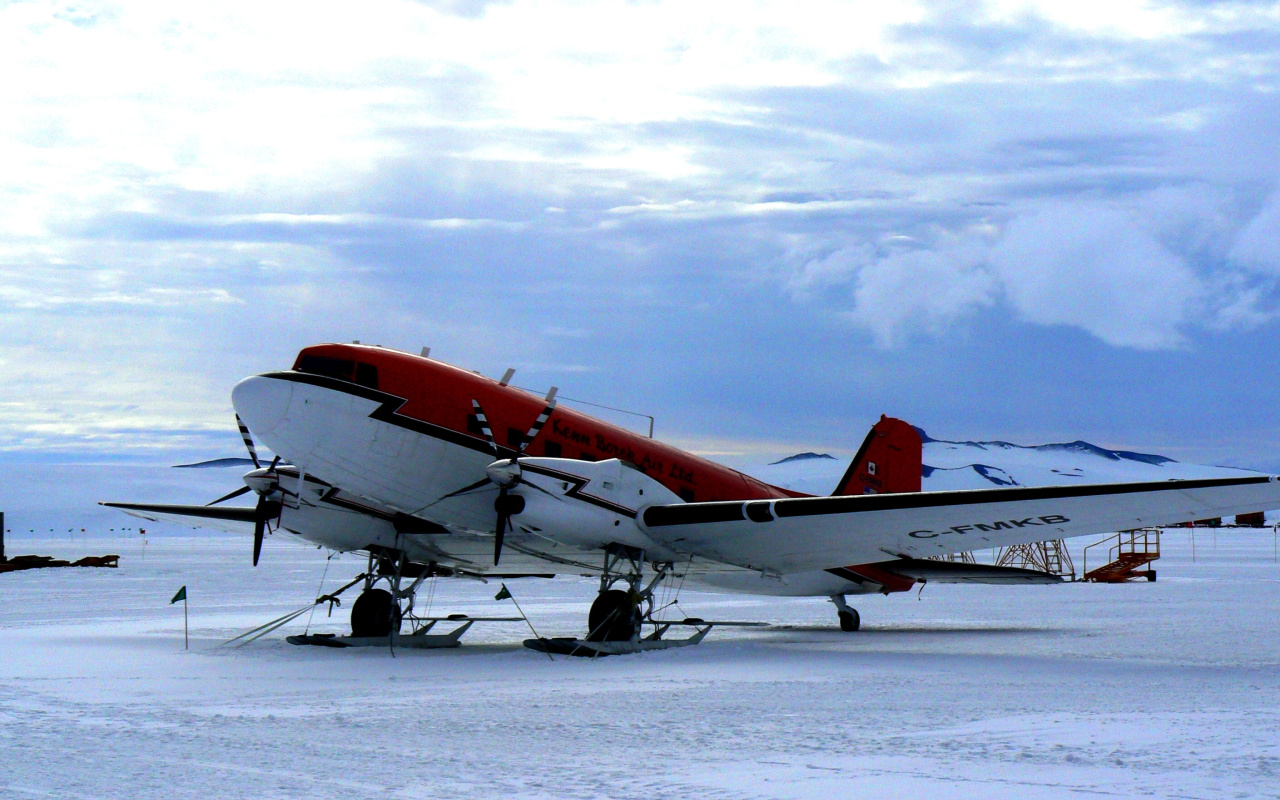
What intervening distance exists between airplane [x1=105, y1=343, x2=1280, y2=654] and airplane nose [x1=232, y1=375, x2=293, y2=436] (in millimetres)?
29

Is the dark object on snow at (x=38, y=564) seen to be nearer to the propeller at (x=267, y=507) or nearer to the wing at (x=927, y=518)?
the propeller at (x=267, y=507)

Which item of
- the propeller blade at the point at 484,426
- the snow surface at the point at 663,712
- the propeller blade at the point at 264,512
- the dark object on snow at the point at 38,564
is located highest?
the propeller blade at the point at 484,426

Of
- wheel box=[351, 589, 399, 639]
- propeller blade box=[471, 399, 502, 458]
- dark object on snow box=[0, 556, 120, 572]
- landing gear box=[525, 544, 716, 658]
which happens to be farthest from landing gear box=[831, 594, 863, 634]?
dark object on snow box=[0, 556, 120, 572]

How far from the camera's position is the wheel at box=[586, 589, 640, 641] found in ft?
65.8

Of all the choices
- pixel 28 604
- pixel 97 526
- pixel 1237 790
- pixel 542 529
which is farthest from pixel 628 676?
pixel 97 526

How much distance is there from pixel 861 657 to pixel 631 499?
174 inches

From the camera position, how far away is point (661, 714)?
12.8 meters

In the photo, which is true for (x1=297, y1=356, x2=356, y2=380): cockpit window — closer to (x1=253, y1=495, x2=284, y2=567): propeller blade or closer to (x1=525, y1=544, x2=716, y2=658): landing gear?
(x1=253, y1=495, x2=284, y2=567): propeller blade

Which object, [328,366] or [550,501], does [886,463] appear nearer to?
[550,501]

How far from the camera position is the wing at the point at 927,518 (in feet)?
58.6

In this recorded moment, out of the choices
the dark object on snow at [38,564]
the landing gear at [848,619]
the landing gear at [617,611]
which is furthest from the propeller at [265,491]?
the dark object on snow at [38,564]

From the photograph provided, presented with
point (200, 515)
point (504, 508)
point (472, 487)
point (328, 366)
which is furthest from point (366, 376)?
point (200, 515)

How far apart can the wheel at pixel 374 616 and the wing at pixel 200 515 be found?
4.50 m

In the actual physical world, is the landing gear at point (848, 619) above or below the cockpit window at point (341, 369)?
below
